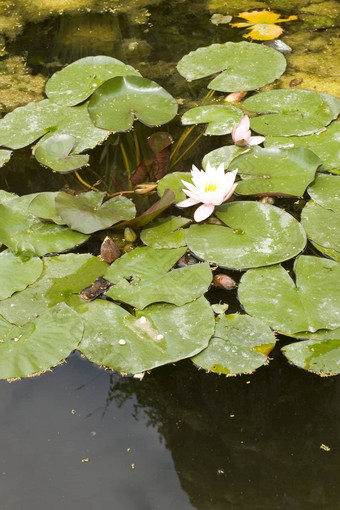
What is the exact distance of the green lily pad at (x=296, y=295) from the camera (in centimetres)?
175

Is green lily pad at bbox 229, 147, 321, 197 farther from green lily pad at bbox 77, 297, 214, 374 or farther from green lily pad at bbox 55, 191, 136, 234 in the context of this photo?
green lily pad at bbox 77, 297, 214, 374

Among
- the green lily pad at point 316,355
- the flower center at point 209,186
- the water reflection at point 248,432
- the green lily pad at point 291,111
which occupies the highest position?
the flower center at point 209,186

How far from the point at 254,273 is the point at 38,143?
4.05 feet

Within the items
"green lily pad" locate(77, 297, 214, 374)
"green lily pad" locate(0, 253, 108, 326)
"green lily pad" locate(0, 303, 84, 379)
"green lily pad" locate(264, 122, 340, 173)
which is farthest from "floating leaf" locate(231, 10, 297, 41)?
"green lily pad" locate(0, 303, 84, 379)

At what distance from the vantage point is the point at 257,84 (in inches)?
111

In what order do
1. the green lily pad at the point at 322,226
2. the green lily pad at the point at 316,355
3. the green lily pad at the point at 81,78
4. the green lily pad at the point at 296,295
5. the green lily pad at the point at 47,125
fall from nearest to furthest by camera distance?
the green lily pad at the point at 316,355, the green lily pad at the point at 296,295, the green lily pad at the point at 322,226, the green lily pad at the point at 47,125, the green lily pad at the point at 81,78

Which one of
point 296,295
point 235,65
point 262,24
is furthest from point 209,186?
point 262,24

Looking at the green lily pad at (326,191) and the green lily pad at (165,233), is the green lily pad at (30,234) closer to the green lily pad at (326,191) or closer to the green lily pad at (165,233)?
the green lily pad at (165,233)

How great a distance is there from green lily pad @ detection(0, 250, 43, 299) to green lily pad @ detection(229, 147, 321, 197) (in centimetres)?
81

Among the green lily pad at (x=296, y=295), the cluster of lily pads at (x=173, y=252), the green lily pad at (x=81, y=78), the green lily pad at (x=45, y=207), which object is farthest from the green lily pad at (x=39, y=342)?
the green lily pad at (x=81, y=78)

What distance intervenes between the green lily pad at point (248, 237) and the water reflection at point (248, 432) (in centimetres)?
39

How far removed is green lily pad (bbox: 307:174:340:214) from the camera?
2123 mm

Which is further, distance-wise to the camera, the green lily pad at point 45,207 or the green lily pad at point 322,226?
the green lily pad at point 45,207

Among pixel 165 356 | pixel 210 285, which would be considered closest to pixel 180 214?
pixel 210 285
